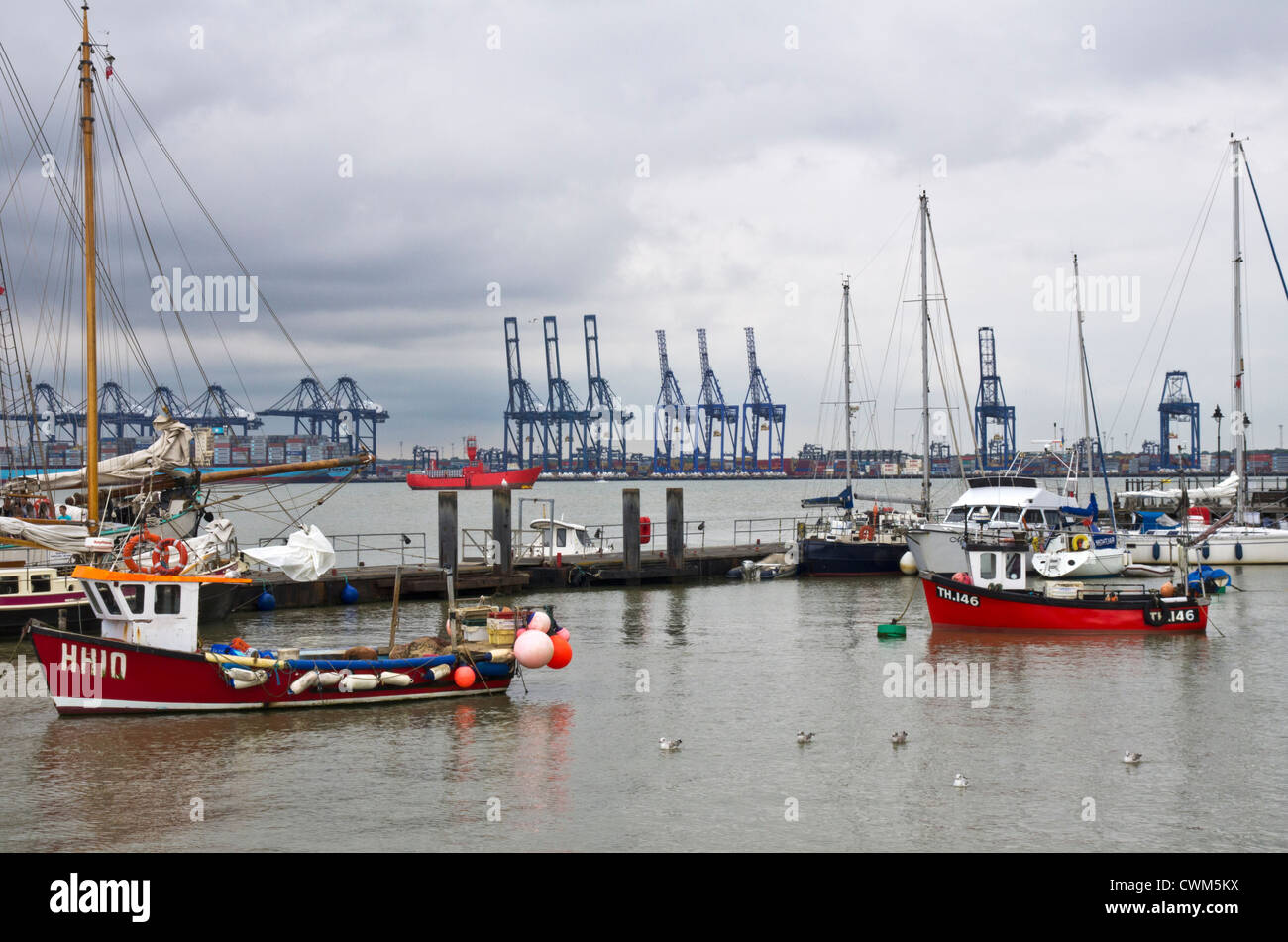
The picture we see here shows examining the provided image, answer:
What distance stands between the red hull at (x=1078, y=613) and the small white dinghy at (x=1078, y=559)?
13.0 m

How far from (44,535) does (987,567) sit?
24095mm

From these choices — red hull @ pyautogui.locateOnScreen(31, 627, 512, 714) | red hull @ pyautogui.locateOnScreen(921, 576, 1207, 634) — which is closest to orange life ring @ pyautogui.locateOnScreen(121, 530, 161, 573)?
red hull @ pyautogui.locateOnScreen(31, 627, 512, 714)

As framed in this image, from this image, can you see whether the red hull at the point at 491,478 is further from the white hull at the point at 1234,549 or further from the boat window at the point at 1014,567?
the boat window at the point at 1014,567

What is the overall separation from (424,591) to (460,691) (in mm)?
18177

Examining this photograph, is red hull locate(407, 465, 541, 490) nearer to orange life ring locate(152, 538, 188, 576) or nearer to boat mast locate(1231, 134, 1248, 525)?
boat mast locate(1231, 134, 1248, 525)

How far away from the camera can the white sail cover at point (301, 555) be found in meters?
28.6

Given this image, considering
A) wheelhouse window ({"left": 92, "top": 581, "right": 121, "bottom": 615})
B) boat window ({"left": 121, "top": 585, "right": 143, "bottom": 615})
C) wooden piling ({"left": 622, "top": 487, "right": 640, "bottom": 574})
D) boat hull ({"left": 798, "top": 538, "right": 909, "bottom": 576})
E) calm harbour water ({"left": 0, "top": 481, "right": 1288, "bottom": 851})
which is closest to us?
calm harbour water ({"left": 0, "top": 481, "right": 1288, "bottom": 851})

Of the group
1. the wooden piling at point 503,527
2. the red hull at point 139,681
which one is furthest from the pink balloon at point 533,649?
the wooden piling at point 503,527

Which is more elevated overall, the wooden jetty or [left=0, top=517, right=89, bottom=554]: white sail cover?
[left=0, top=517, right=89, bottom=554]: white sail cover

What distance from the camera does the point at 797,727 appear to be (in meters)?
21.0

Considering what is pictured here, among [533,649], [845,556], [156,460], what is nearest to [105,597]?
[533,649]

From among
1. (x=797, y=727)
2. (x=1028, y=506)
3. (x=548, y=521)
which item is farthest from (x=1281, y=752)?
(x=548, y=521)

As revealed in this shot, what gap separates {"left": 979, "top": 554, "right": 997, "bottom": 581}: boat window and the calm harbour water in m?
2.84

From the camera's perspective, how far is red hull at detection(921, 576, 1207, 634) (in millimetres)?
30312
